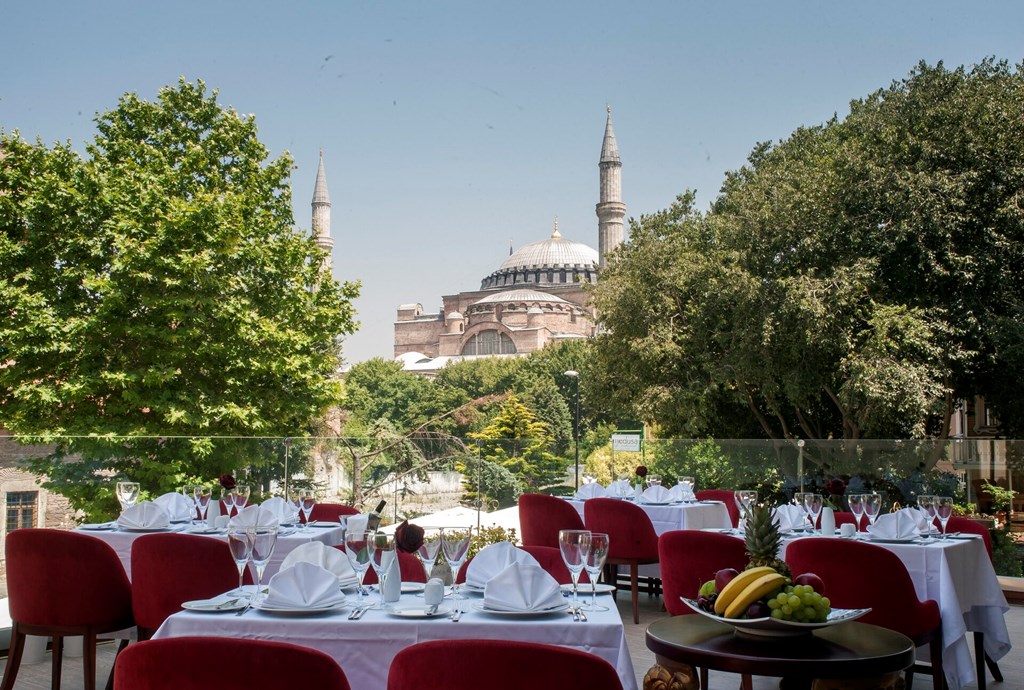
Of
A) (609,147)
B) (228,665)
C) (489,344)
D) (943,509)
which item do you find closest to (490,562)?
(228,665)

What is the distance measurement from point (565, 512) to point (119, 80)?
26197 millimetres

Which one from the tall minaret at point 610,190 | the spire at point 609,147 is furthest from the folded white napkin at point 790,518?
the spire at point 609,147

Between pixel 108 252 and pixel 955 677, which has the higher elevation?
pixel 108 252

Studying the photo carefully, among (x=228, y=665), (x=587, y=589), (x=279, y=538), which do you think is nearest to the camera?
(x=228, y=665)

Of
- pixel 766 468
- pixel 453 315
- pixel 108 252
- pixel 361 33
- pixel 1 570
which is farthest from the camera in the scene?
pixel 453 315

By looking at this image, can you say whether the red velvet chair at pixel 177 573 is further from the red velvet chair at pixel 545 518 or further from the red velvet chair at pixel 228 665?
the red velvet chair at pixel 545 518

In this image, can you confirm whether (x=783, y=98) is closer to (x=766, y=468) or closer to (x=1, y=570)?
(x=766, y=468)

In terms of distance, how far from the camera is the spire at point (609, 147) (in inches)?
2849

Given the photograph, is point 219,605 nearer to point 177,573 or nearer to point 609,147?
point 177,573

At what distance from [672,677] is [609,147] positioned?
7171 cm

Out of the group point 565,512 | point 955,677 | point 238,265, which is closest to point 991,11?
point 238,265

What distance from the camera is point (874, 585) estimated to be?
4109mm

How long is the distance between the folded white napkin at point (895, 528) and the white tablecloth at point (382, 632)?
2508 mm

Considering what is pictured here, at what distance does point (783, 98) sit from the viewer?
2283 centimetres
